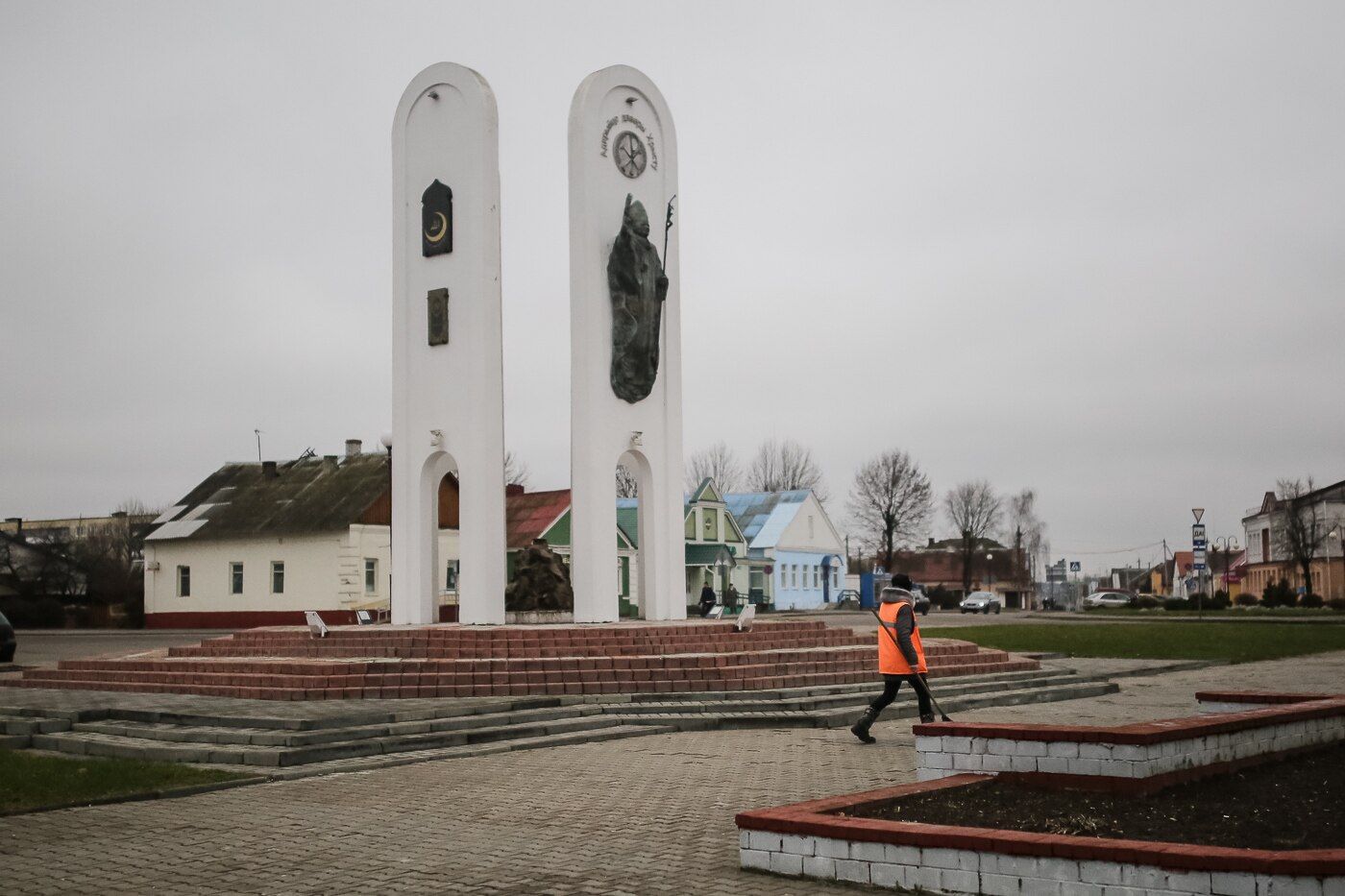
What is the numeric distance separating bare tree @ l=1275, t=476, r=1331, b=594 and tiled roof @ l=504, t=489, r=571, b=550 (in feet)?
114

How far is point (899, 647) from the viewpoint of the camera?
12219 mm

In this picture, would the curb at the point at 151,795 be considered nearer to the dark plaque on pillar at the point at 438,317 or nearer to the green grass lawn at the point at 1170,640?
the dark plaque on pillar at the point at 438,317

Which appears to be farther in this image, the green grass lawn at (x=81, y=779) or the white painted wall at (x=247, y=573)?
the white painted wall at (x=247, y=573)

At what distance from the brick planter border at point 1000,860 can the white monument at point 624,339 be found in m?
14.9

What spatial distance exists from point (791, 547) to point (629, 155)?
47709 millimetres

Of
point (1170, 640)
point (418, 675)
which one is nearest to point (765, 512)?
point (1170, 640)

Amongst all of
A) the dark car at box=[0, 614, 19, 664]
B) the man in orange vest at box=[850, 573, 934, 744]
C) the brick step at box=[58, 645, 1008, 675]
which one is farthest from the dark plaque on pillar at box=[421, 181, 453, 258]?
the man in orange vest at box=[850, 573, 934, 744]

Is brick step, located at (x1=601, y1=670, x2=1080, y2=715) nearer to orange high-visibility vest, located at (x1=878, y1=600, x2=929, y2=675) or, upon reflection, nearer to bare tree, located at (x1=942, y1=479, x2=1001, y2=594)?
orange high-visibility vest, located at (x1=878, y1=600, x2=929, y2=675)

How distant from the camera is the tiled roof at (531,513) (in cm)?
4528

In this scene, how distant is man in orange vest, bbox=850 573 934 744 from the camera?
12.1 meters

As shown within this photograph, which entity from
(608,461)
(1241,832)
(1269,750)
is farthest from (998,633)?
(1241,832)

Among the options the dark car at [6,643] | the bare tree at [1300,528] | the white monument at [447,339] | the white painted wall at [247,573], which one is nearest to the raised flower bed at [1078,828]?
the white monument at [447,339]

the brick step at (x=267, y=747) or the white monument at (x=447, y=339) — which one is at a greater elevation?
the white monument at (x=447, y=339)

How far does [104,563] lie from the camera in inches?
2537
